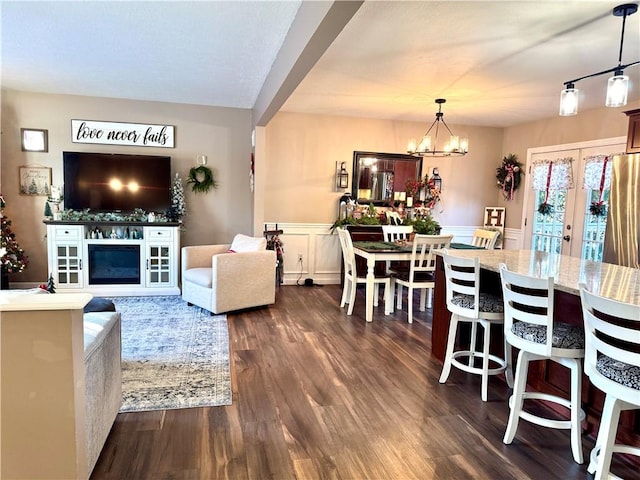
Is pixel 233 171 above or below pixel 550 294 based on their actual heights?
above

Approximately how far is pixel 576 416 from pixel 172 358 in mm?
2821

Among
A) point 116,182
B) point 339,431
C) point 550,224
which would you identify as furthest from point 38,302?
point 550,224

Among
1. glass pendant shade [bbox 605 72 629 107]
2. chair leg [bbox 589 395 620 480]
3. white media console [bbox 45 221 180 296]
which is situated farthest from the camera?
white media console [bbox 45 221 180 296]

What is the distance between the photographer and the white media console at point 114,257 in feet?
16.9

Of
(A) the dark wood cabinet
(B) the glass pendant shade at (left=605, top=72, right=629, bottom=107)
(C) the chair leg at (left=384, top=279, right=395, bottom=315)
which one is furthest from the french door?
(B) the glass pendant shade at (left=605, top=72, right=629, bottom=107)

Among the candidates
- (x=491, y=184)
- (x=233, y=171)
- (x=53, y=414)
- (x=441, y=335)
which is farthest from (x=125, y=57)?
(x=491, y=184)

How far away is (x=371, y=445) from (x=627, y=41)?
3564 mm

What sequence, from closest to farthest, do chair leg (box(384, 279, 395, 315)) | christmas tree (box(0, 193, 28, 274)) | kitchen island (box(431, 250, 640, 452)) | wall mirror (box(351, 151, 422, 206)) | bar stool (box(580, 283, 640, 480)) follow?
bar stool (box(580, 283, 640, 480))
kitchen island (box(431, 250, 640, 452))
chair leg (box(384, 279, 395, 315))
christmas tree (box(0, 193, 28, 274))
wall mirror (box(351, 151, 422, 206))

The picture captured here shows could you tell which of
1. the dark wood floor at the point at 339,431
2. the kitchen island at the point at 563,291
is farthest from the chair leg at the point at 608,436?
the kitchen island at the point at 563,291

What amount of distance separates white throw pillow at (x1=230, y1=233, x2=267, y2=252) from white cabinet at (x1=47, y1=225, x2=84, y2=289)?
1961mm

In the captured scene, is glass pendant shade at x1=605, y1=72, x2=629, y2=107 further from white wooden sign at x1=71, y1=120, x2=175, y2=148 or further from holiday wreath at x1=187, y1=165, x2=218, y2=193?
white wooden sign at x1=71, y1=120, x2=175, y2=148

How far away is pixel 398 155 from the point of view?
261 inches

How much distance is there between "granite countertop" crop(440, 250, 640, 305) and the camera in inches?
83.6

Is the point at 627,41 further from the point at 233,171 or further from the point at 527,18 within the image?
the point at 233,171
